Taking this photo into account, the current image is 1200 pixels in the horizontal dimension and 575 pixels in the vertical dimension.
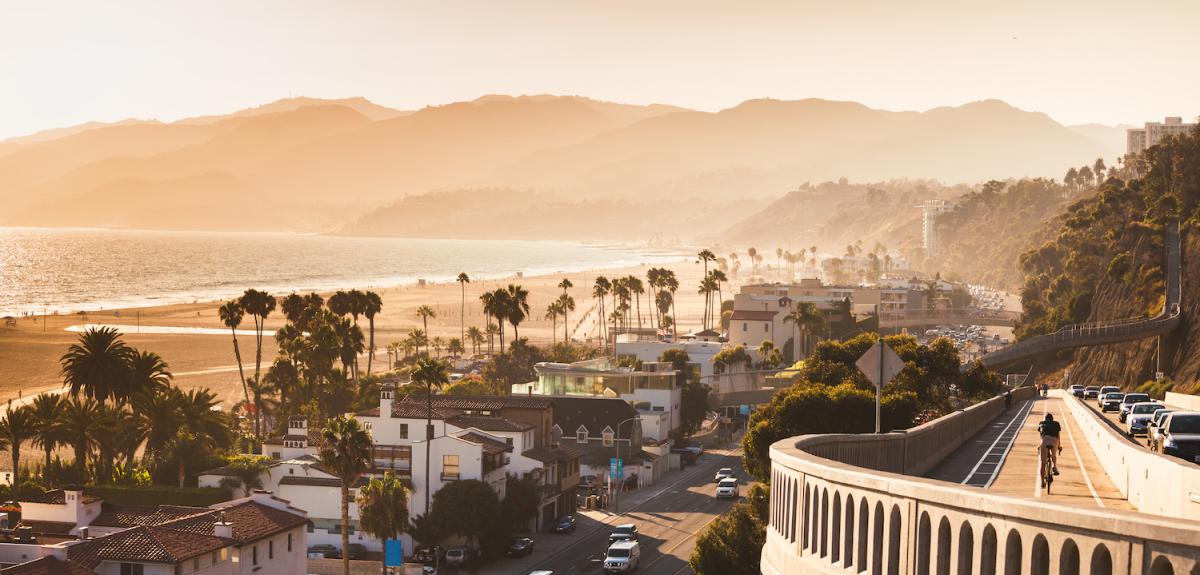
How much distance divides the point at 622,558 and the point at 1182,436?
34928 mm

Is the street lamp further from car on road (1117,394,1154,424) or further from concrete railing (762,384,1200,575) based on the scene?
concrete railing (762,384,1200,575)

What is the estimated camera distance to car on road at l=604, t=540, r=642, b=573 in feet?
192

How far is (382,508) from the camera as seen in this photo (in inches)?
2411

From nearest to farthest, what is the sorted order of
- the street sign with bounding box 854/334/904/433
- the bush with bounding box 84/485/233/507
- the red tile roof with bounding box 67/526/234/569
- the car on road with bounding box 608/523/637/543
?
the street sign with bounding box 854/334/904/433 < the red tile roof with bounding box 67/526/234/569 < the car on road with bounding box 608/523/637/543 < the bush with bounding box 84/485/233/507

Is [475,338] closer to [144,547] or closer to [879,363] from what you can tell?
[144,547]

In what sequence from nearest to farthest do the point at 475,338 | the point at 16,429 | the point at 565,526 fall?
the point at 16,429
the point at 565,526
the point at 475,338

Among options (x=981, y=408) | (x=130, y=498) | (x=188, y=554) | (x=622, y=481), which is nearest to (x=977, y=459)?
(x=981, y=408)

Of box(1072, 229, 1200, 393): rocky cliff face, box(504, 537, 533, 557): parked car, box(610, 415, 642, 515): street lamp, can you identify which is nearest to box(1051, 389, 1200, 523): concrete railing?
box(504, 537, 533, 557): parked car

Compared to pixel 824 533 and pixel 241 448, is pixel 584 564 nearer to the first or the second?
pixel 241 448

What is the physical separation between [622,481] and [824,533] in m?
72.3

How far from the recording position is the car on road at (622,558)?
58625 mm

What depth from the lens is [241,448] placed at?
80.6m

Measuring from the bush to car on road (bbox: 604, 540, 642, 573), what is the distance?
69.9 ft

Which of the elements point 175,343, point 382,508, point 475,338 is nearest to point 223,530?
point 382,508
